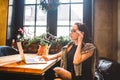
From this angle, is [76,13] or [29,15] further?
[29,15]

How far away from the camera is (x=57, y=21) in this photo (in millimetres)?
3791

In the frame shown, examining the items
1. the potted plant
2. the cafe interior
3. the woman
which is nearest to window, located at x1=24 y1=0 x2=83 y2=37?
the cafe interior

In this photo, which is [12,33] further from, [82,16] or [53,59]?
[53,59]

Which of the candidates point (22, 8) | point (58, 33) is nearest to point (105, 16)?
point (58, 33)

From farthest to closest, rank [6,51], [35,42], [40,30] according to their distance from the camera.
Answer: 1. [40,30]
2. [35,42]
3. [6,51]

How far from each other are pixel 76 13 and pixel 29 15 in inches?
39.3

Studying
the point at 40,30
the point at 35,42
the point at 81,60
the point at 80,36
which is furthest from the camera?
the point at 40,30

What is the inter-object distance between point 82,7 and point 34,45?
4.00 feet

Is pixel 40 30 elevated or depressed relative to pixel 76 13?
depressed

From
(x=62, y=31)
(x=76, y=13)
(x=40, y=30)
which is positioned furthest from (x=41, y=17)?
(x=76, y=13)

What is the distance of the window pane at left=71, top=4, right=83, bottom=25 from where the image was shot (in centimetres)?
372

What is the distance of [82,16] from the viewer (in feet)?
12.1

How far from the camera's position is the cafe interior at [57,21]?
3.30 meters

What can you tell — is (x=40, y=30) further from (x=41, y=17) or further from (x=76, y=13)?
(x=76, y=13)
